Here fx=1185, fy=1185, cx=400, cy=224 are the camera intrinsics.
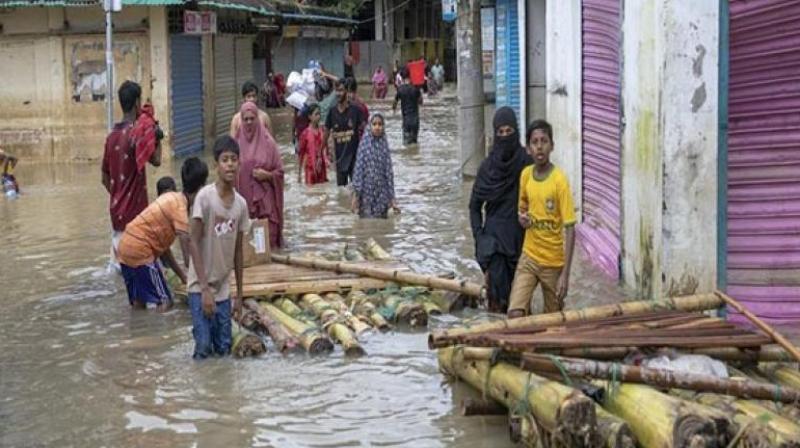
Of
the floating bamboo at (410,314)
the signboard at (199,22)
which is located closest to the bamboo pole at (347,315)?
the floating bamboo at (410,314)

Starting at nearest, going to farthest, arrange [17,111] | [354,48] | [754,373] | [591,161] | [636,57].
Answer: [754,373] < [636,57] < [591,161] < [17,111] < [354,48]

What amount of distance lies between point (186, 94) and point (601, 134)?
44.3 ft

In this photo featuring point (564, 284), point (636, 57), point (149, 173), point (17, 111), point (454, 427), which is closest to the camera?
point (454, 427)

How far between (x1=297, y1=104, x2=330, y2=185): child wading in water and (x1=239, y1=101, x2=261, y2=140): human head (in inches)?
228

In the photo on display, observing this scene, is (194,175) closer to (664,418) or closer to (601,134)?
(601,134)

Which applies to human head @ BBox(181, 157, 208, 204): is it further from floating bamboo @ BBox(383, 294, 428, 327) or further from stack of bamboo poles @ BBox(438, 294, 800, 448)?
stack of bamboo poles @ BBox(438, 294, 800, 448)

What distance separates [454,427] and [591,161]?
5.04 m

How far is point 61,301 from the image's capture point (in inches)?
378

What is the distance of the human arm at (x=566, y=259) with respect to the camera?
6868 millimetres

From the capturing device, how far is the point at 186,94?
73.5ft

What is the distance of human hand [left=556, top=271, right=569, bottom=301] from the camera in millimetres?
7021

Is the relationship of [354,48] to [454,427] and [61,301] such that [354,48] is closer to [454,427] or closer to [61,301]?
[61,301]

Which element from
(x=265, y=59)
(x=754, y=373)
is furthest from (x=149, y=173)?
(x=265, y=59)

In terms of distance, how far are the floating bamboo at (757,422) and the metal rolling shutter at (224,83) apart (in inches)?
796
